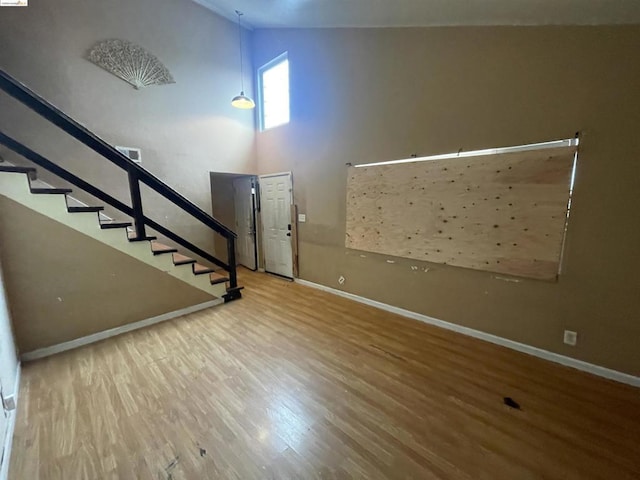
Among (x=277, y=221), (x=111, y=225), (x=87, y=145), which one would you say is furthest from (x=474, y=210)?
(x=87, y=145)

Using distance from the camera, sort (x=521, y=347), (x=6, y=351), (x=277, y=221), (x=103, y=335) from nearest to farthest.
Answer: (x=6, y=351) → (x=521, y=347) → (x=103, y=335) → (x=277, y=221)

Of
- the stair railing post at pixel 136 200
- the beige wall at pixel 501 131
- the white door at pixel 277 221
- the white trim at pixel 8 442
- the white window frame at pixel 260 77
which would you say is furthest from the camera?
the white door at pixel 277 221

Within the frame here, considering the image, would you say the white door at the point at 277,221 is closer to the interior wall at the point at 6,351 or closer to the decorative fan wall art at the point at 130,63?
the decorative fan wall art at the point at 130,63

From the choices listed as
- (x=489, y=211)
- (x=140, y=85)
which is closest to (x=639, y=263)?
(x=489, y=211)

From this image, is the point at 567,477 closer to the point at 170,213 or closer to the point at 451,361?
the point at 451,361

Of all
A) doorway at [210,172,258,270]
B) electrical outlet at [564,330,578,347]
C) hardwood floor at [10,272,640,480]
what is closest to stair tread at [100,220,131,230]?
hardwood floor at [10,272,640,480]

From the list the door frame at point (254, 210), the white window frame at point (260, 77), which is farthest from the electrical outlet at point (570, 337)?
the door frame at point (254, 210)

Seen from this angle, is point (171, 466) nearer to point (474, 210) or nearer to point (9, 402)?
point (9, 402)

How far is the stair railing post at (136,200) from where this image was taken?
286 cm

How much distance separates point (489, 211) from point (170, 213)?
4.65m

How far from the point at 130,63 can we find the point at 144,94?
16.1 inches

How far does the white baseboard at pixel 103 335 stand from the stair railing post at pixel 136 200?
103 centimetres

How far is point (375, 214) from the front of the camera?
11.3 ft

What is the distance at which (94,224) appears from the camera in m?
2.65
